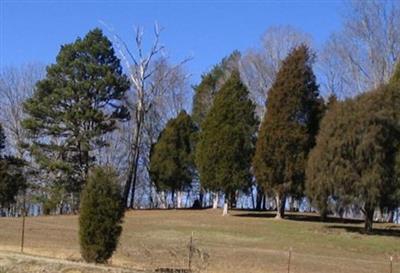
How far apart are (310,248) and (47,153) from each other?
3220 centimetres

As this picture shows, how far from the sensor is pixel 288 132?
4591 cm

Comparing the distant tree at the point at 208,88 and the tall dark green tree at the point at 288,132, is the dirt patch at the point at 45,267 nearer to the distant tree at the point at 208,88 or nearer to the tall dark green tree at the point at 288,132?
the tall dark green tree at the point at 288,132

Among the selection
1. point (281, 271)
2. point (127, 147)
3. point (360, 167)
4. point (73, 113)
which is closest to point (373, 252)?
point (360, 167)

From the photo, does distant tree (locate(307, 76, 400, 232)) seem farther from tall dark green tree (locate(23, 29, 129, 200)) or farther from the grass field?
tall dark green tree (locate(23, 29, 129, 200))

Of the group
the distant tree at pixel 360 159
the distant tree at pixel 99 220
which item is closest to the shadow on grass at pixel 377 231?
the distant tree at pixel 360 159

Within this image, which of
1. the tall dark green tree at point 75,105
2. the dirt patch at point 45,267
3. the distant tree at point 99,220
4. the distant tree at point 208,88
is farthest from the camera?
the distant tree at point 208,88

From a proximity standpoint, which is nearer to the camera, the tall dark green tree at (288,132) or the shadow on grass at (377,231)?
the shadow on grass at (377,231)

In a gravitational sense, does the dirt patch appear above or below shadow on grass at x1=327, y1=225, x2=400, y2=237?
below

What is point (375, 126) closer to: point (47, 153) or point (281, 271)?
point (281, 271)

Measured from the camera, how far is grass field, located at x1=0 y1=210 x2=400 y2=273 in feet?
74.3

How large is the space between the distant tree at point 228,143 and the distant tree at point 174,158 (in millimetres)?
10710

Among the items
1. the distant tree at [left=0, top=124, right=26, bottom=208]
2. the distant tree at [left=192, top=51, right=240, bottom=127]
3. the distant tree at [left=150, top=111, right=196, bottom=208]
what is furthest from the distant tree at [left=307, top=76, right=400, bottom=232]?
the distant tree at [left=192, top=51, right=240, bottom=127]

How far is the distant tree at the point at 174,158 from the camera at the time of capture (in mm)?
62125

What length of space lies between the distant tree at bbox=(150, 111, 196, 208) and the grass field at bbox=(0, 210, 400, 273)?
14956 mm
